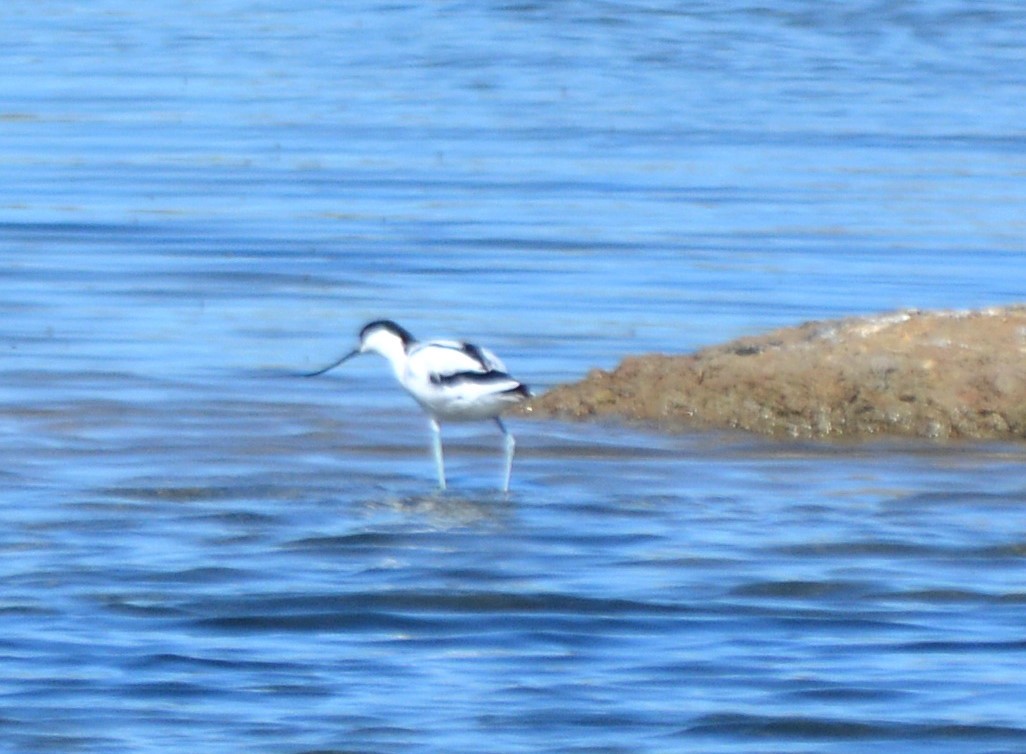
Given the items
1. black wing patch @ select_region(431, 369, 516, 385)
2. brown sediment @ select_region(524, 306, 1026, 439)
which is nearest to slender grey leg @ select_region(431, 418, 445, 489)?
black wing patch @ select_region(431, 369, 516, 385)

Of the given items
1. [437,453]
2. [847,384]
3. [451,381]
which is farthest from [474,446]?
[847,384]

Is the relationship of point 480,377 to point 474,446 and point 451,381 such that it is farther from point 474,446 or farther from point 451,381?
point 474,446

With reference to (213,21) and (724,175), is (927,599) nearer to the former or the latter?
(724,175)

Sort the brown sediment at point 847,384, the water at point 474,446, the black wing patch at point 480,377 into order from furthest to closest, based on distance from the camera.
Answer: the brown sediment at point 847,384 → the black wing patch at point 480,377 → the water at point 474,446

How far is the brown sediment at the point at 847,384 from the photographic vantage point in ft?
33.2

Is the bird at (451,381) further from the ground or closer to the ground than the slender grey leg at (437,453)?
further from the ground

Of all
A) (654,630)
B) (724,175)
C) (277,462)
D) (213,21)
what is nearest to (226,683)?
(654,630)

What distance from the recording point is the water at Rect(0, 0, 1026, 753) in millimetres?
6172

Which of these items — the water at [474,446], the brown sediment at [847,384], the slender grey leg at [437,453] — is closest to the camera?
the water at [474,446]

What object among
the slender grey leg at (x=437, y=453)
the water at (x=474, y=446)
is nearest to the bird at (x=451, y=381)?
the slender grey leg at (x=437, y=453)

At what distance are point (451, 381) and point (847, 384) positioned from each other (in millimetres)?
2006

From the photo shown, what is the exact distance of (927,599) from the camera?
719 centimetres

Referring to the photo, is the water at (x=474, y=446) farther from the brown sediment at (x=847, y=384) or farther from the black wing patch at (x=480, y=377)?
the black wing patch at (x=480, y=377)

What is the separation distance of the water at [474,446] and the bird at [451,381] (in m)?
0.28
